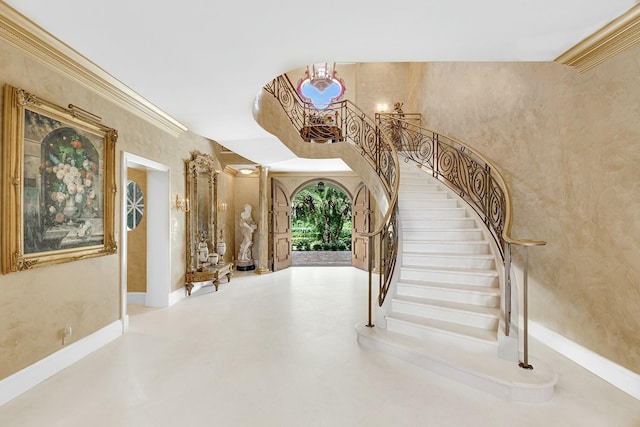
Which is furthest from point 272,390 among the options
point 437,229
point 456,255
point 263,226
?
point 263,226

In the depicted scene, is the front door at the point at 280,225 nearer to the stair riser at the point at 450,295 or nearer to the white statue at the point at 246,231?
the white statue at the point at 246,231

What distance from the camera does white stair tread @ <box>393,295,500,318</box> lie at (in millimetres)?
3119

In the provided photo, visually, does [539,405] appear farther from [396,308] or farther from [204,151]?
[204,151]

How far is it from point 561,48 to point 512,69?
1465mm

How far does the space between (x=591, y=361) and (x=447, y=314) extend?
1.35m

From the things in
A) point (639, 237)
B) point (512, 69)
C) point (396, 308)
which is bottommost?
point (396, 308)

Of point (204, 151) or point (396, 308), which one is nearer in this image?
point (396, 308)

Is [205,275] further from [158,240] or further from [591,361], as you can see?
[591,361]

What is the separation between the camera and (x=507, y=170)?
4184 mm

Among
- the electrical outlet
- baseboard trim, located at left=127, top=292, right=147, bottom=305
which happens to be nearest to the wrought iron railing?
the electrical outlet

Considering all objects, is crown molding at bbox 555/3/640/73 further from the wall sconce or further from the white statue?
the white statue

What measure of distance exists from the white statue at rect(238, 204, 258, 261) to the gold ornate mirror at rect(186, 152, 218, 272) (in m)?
1.64

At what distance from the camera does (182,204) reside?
5375 mm

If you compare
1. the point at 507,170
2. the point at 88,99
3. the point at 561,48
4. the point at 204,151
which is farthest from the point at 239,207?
the point at 561,48
